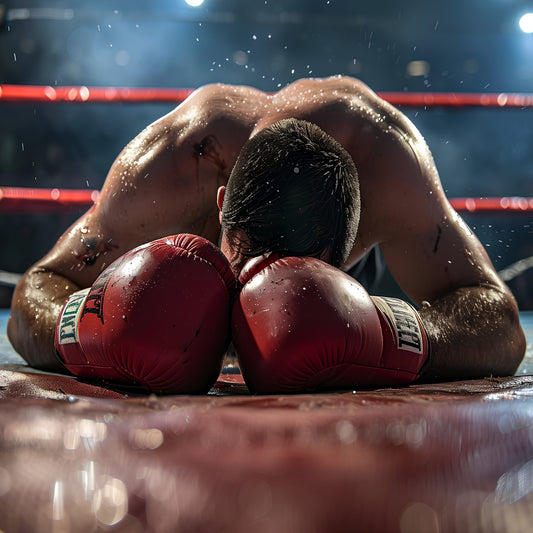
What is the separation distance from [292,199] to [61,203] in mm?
1341

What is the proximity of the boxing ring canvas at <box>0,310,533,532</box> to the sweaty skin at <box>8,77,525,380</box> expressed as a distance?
20.5 inches

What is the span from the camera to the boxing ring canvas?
1.00ft

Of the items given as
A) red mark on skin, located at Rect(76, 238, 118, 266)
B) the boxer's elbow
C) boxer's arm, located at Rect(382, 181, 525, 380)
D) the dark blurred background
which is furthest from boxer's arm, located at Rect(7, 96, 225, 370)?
the dark blurred background

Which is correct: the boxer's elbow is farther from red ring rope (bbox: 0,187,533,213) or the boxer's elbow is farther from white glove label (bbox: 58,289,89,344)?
red ring rope (bbox: 0,187,533,213)

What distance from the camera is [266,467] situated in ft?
1.15

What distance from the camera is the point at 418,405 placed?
1.63ft

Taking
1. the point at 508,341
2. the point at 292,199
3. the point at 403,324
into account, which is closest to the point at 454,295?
the point at 508,341

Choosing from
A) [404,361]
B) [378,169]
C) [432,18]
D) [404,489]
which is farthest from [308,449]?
[432,18]

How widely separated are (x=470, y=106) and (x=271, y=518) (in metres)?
2.04

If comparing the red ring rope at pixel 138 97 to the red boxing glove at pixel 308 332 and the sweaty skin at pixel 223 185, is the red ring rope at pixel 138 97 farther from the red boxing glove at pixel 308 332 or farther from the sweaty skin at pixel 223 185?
the red boxing glove at pixel 308 332

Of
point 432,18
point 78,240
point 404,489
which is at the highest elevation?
point 432,18

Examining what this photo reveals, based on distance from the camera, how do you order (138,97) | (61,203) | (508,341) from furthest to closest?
(138,97), (61,203), (508,341)

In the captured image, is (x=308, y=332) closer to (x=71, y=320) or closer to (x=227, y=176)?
(x=71, y=320)

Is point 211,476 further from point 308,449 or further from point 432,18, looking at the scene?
point 432,18
